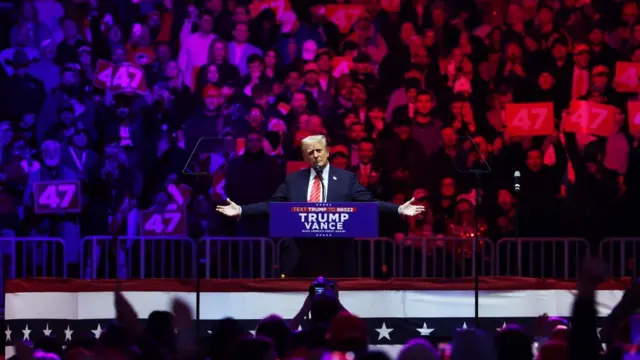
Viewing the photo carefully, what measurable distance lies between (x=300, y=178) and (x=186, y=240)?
1.96 metres

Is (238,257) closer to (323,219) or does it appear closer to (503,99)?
(323,219)

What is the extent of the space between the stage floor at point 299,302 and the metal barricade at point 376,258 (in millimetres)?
728

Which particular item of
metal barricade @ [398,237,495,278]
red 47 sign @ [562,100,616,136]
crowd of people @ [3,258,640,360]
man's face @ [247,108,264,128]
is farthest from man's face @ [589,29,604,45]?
crowd of people @ [3,258,640,360]

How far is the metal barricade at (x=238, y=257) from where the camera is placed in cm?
1342

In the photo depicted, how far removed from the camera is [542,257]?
13523 millimetres

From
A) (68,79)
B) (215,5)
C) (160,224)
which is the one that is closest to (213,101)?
(215,5)

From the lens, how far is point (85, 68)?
15.0 meters

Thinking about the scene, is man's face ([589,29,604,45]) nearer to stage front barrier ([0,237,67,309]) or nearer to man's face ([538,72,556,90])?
man's face ([538,72,556,90])

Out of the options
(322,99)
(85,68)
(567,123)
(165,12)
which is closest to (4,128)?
(85,68)

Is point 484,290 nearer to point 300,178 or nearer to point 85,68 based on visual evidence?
point 300,178

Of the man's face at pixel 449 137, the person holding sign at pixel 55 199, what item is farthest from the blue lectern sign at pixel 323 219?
the person holding sign at pixel 55 199

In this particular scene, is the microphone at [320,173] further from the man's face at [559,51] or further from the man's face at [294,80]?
the man's face at [559,51]

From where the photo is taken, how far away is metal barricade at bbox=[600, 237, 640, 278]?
1345 centimetres

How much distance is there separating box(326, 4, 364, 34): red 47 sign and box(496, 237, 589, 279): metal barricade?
12.2ft
